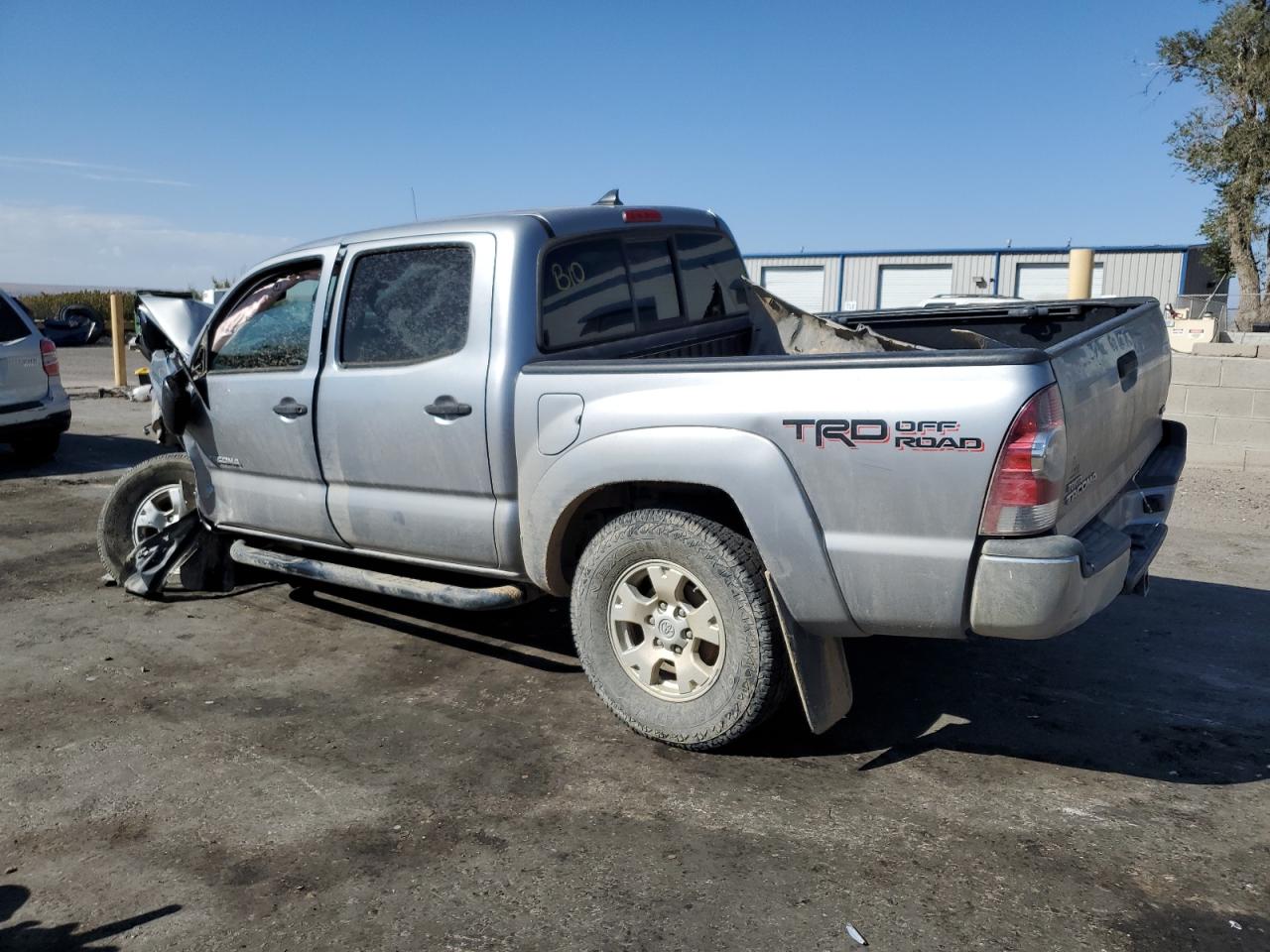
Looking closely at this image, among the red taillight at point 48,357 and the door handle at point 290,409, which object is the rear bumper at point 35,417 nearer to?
the red taillight at point 48,357

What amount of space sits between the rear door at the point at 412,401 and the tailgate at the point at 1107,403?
2.14m

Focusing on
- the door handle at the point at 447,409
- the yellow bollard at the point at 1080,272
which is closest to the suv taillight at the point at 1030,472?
the door handle at the point at 447,409

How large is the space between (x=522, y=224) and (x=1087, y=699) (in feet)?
9.87

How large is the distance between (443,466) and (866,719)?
198cm

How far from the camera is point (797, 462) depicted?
11.4 feet

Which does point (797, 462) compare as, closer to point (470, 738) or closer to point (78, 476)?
point (470, 738)

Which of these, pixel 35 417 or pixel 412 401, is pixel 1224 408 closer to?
pixel 412 401

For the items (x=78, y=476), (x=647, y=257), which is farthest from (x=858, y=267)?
(x=647, y=257)

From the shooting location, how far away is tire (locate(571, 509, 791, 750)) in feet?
12.1

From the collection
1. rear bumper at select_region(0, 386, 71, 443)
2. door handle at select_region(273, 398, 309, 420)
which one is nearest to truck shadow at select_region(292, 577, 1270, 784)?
door handle at select_region(273, 398, 309, 420)

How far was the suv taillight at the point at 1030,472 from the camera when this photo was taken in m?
3.12

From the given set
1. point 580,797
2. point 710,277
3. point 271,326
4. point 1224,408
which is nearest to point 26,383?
point 271,326

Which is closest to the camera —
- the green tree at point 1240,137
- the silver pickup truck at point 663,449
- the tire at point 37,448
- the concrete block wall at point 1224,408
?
the silver pickup truck at point 663,449

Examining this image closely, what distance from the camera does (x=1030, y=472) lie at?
10.3 feet
